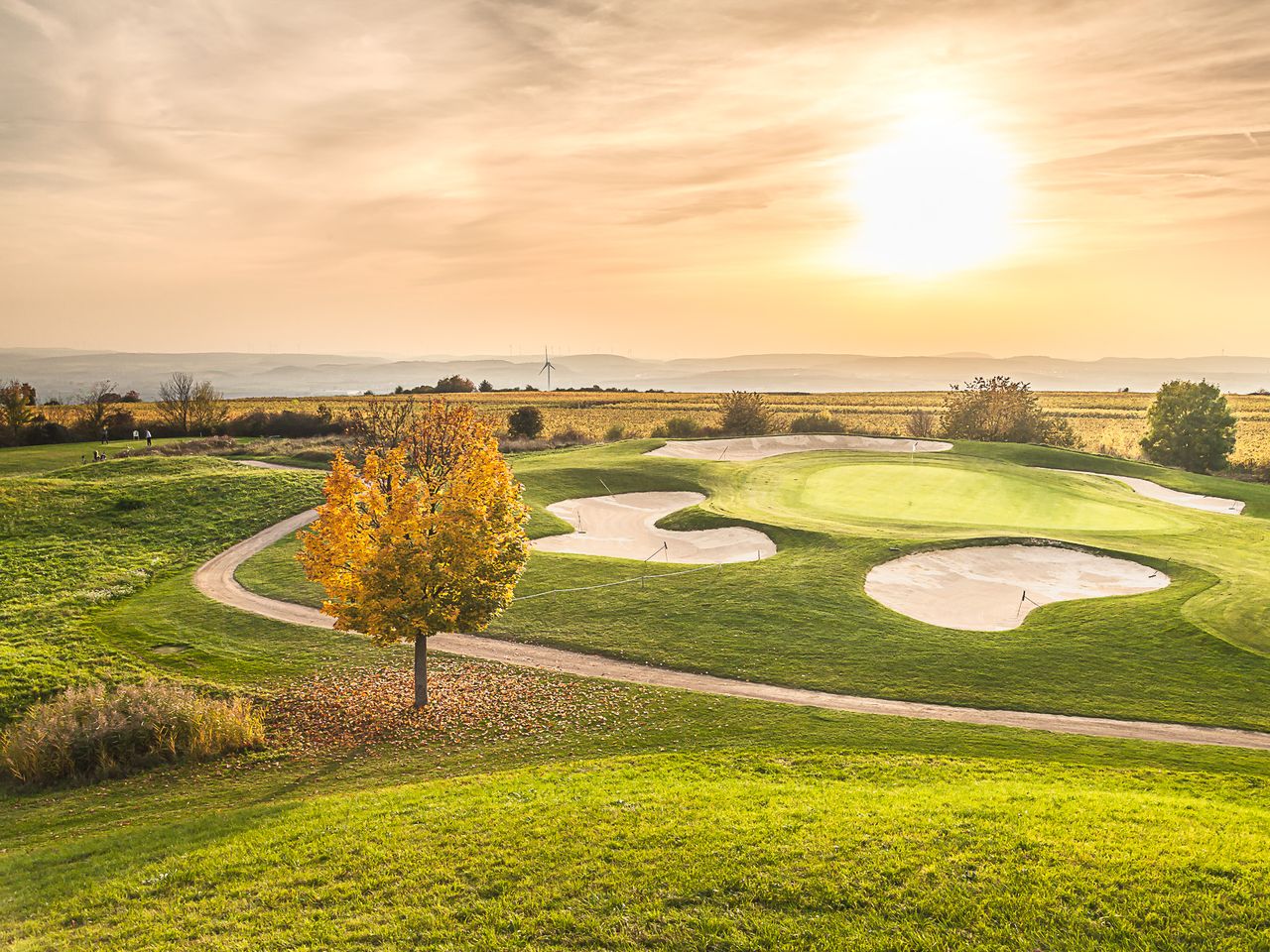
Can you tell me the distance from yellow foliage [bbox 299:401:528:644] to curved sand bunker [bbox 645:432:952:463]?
30603 mm

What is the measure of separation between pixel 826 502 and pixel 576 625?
16723mm

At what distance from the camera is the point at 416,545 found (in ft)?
58.0

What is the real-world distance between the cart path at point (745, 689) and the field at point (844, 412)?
44706mm

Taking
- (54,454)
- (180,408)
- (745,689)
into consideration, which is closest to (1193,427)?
(745,689)

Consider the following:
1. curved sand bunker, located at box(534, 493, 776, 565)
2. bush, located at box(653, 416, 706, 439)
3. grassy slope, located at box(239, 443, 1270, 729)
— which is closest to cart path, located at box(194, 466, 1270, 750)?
grassy slope, located at box(239, 443, 1270, 729)

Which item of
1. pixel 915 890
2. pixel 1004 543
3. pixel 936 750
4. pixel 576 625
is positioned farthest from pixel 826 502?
pixel 915 890

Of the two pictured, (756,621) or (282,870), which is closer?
(282,870)

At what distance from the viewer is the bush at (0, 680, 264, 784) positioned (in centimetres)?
1531

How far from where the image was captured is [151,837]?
39.2 ft

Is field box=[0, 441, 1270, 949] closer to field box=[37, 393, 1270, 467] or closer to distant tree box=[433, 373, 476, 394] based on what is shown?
field box=[37, 393, 1270, 467]

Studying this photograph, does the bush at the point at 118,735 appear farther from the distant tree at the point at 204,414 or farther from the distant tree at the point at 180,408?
the distant tree at the point at 180,408

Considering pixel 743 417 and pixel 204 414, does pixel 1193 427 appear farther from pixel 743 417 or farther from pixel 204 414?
pixel 204 414

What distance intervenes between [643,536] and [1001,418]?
42140mm

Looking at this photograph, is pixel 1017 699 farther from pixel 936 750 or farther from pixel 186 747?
pixel 186 747
